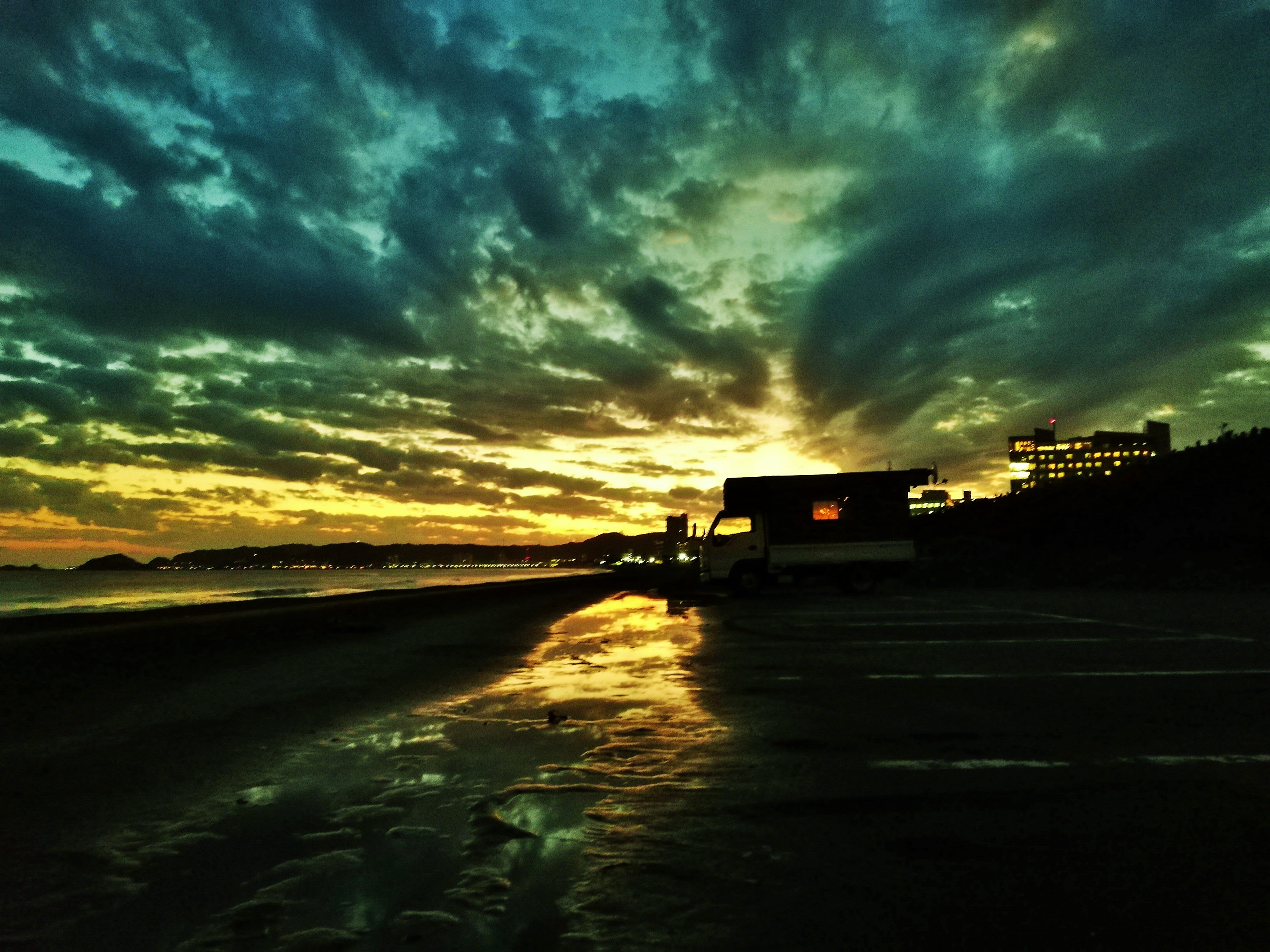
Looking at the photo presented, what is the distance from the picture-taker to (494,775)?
5.29 meters

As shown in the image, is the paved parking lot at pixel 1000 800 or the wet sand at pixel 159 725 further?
the wet sand at pixel 159 725

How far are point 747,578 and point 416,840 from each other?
2247 cm

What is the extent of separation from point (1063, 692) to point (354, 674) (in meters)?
8.25

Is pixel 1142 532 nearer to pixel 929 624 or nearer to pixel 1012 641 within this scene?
pixel 929 624

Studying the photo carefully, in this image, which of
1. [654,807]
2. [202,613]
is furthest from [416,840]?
[202,613]

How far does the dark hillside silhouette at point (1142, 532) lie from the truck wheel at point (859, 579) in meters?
9.48

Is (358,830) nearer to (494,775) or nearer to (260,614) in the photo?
(494,775)

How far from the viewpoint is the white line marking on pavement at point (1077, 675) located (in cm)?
888

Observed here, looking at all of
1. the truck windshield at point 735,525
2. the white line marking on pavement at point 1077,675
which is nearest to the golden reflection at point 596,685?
the white line marking on pavement at point 1077,675

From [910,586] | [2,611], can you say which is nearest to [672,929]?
[910,586]

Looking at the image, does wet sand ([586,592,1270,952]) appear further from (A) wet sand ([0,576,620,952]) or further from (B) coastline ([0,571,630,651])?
(B) coastline ([0,571,630,651])

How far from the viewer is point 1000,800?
451cm

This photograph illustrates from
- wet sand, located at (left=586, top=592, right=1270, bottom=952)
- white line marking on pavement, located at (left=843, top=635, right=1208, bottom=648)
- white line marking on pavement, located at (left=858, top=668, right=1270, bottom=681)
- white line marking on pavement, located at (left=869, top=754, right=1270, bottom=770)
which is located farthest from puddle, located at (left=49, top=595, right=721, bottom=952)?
white line marking on pavement, located at (left=843, top=635, right=1208, bottom=648)

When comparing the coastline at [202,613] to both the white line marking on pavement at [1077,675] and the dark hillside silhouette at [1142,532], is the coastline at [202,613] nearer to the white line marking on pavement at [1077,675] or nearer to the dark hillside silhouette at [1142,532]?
the white line marking on pavement at [1077,675]
